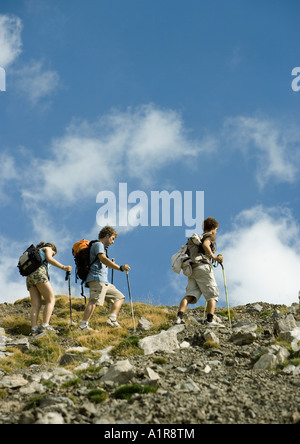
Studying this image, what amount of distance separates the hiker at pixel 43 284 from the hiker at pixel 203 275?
11.9ft

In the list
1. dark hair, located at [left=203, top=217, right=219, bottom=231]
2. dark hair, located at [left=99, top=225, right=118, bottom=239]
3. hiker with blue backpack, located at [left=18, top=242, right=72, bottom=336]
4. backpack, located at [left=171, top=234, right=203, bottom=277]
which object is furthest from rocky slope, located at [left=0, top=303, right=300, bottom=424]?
dark hair, located at [left=99, top=225, right=118, bottom=239]

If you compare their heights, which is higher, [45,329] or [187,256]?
[187,256]

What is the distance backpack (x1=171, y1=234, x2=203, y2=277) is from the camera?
13.9 metres

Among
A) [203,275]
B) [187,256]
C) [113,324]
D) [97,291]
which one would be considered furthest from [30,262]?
[203,275]

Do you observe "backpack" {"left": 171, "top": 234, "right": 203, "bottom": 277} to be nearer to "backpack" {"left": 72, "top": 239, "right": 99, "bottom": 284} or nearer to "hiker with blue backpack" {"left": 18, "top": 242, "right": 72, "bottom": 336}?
"backpack" {"left": 72, "top": 239, "right": 99, "bottom": 284}

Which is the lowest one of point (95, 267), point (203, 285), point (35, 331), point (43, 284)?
point (35, 331)

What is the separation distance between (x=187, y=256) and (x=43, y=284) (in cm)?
439

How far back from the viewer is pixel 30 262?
14773 millimetres

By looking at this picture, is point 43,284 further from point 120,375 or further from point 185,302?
point 120,375

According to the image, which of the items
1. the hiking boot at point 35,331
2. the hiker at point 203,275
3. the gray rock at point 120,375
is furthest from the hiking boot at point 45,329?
the gray rock at point 120,375

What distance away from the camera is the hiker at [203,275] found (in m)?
13.9
